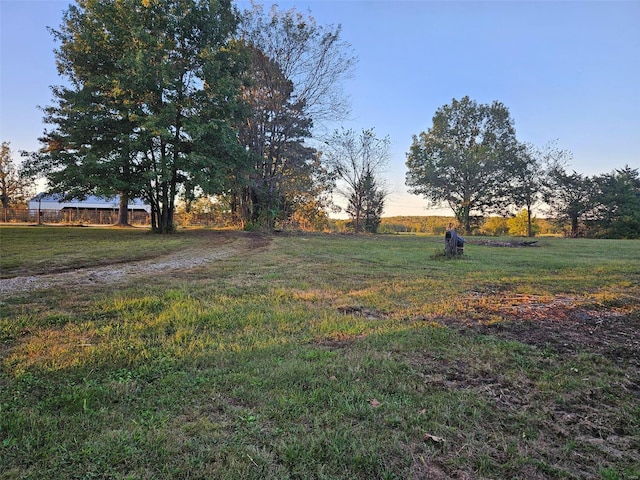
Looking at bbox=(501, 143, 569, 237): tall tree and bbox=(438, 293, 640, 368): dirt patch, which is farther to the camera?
bbox=(501, 143, 569, 237): tall tree

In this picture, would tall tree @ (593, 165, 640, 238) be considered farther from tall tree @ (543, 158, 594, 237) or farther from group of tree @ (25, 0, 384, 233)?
group of tree @ (25, 0, 384, 233)

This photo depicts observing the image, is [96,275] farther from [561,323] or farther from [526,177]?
[526,177]

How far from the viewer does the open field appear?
4.96 ft

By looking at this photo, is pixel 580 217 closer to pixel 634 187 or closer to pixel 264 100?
pixel 634 187

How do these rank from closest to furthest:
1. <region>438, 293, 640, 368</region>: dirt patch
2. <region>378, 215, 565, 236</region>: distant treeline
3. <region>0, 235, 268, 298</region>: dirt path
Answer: <region>438, 293, 640, 368</region>: dirt patch → <region>0, 235, 268, 298</region>: dirt path → <region>378, 215, 565, 236</region>: distant treeline

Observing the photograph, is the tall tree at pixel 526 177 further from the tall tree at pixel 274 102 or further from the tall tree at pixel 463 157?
the tall tree at pixel 274 102

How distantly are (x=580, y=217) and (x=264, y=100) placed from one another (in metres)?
31.0

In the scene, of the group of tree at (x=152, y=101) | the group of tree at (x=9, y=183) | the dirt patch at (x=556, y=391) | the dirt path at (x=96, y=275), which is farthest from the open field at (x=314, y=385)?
the group of tree at (x=9, y=183)

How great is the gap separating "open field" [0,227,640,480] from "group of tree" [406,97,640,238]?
96.0 ft

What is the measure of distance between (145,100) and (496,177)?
29844 mm

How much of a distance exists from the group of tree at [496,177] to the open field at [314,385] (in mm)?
29255

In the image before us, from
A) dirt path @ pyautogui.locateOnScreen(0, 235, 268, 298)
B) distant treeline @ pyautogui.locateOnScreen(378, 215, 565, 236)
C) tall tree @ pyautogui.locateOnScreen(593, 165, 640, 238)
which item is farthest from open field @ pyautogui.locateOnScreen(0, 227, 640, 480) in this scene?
tall tree @ pyautogui.locateOnScreen(593, 165, 640, 238)

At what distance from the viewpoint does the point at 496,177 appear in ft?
105

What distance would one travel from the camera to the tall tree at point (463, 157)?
102 ft
